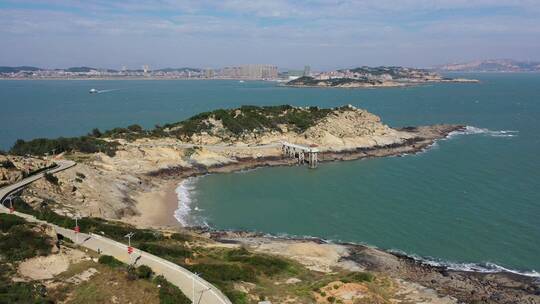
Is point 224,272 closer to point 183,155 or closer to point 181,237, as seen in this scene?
point 181,237

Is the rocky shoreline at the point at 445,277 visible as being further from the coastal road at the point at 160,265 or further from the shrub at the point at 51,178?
the shrub at the point at 51,178

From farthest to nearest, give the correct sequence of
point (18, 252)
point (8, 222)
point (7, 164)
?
point (7, 164) < point (8, 222) < point (18, 252)

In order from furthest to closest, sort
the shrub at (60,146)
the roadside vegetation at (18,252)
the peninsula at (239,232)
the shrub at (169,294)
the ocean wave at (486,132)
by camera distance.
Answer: the ocean wave at (486,132) < the shrub at (60,146) < the peninsula at (239,232) < the shrub at (169,294) < the roadside vegetation at (18,252)

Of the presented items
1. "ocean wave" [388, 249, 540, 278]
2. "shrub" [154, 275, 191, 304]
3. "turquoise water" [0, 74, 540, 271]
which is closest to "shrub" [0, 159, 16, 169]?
"turquoise water" [0, 74, 540, 271]

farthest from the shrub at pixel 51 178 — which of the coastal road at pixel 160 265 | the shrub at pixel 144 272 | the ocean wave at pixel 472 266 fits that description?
the ocean wave at pixel 472 266

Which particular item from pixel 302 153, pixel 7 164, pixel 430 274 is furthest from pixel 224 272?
pixel 302 153

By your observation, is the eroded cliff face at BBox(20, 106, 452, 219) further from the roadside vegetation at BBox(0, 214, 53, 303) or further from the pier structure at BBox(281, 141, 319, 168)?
the roadside vegetation at BBox(0, 214, 53, 303)
